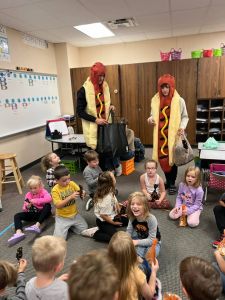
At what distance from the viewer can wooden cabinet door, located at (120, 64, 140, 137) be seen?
534 cm

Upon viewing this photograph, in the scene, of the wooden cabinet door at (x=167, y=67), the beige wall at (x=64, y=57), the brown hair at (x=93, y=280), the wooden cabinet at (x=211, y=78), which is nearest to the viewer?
the brown hair at (x=93, y=280)

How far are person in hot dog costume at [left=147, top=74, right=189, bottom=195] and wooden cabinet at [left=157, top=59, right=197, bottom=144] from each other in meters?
2.18

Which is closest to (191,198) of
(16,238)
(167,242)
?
(167,242)

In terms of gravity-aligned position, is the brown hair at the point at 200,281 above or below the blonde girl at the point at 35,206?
above

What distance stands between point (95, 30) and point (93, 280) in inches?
183

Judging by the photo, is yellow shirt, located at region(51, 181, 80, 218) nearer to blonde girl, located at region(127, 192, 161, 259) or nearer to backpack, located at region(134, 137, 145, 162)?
blonde girl, located at region(127, 192, 161, 259)

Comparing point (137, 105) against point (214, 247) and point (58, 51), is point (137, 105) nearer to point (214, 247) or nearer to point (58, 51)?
point (58, 51)

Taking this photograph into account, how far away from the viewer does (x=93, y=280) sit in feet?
2.61

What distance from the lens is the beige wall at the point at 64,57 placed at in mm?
4363

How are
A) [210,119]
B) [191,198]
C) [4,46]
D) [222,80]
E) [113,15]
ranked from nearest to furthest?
[191,198] < [113,15] < [4,46] < [222,80] < [210,119]

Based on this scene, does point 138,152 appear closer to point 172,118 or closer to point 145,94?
point 145,94

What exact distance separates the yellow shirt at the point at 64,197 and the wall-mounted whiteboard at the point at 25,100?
7.11ft

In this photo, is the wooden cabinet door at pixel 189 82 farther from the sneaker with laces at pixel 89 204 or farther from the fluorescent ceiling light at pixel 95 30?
the sneaker with laces at pixel 89 204

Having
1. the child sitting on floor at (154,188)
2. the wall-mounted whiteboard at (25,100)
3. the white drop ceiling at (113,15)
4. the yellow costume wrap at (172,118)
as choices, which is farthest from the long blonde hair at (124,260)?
the wall-mounted whiteboard at (25,100)
